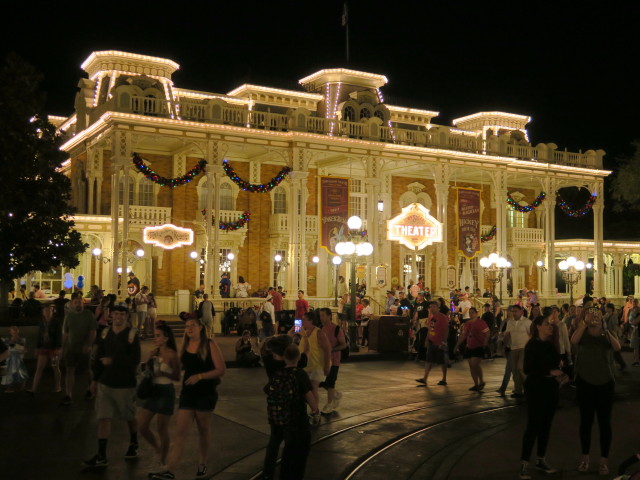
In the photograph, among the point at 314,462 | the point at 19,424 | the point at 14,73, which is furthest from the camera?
the point at 14,73

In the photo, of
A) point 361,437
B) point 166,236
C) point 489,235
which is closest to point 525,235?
point 489,235

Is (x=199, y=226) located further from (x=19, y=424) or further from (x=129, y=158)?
(x=19, y=424)

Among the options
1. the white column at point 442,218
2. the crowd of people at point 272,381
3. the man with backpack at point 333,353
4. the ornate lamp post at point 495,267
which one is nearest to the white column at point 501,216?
the ornate lamp post at point 495,267

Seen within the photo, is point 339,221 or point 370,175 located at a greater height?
point 370,175

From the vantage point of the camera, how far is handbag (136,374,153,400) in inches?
289

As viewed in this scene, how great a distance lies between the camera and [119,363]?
7832 mm

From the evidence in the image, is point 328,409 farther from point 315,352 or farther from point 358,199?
point 358,199

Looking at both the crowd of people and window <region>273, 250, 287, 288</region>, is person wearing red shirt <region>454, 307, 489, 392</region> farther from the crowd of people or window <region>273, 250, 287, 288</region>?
window <region>273, 250, 287, 288</region>

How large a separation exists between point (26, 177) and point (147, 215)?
889 cm

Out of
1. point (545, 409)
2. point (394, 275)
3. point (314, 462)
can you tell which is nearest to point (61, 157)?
point (314, 462)

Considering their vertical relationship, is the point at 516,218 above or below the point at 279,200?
below

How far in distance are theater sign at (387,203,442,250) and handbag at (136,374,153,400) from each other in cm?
2173

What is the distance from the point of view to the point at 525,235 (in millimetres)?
Answer: 36656

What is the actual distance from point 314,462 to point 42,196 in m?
13.0
